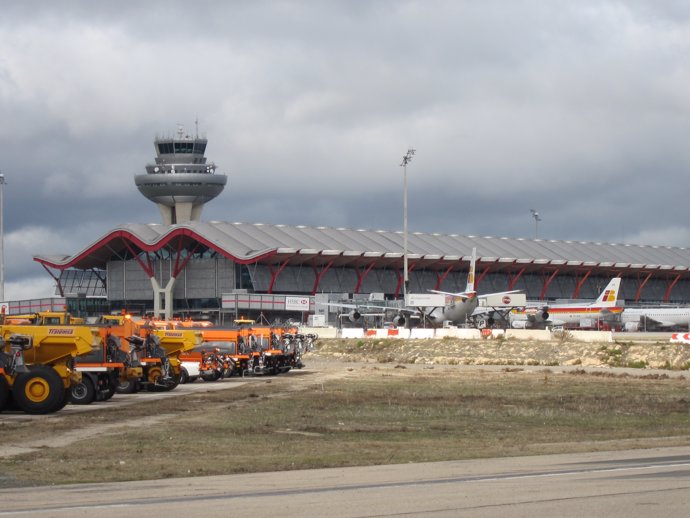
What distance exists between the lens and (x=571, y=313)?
117 m

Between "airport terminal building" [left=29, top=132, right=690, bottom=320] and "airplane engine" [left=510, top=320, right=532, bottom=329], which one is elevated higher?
"airport terminal building" [left=29, top=132, right=690, bottom=320]

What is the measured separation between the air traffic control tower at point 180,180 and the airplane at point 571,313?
200 feet

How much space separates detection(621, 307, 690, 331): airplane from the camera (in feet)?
379

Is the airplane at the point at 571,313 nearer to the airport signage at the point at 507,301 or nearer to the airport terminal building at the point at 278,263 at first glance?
the airport signage at the point at 507,301

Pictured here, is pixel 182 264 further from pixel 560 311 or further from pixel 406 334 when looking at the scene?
pixel 406 334

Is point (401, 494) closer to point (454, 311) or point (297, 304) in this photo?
point (454, 311)

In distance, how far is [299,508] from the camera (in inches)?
557

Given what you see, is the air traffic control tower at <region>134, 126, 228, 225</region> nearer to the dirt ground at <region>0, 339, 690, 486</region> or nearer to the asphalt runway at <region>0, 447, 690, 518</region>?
the dirt ground at <region>0, 339, 690, 486</region>

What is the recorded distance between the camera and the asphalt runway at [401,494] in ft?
45.4

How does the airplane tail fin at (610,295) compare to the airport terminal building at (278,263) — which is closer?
the airplane tail fin at (610,295)

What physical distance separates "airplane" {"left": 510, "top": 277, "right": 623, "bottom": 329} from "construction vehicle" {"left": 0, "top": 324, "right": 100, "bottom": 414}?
8818 cm

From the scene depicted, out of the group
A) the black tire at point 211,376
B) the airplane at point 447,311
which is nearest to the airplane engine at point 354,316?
the airplane at point 447,311

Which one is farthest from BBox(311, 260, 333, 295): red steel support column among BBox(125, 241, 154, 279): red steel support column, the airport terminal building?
BBox(125, 241, 154, 279): red steel support column

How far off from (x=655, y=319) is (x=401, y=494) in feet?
347
